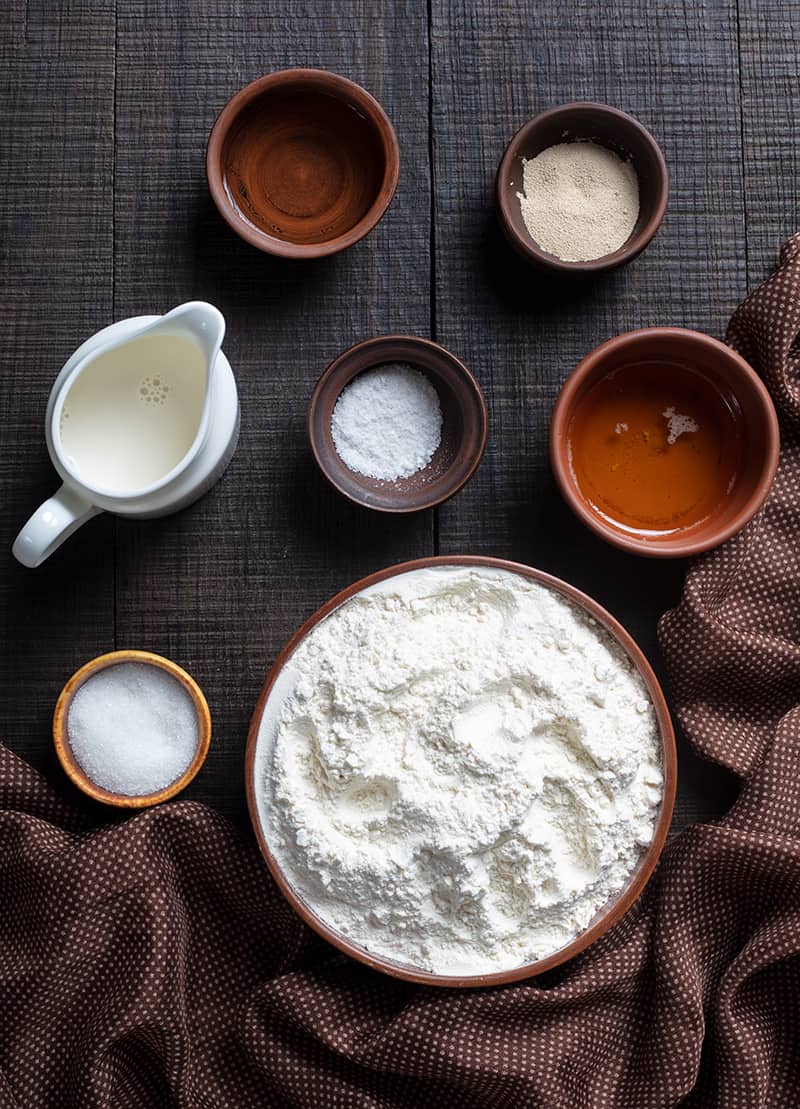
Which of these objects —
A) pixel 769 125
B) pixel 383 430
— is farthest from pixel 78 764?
pixel 769 125

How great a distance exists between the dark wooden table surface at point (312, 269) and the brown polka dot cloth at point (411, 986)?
8cm

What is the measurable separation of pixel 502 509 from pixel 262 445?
0.90 feet

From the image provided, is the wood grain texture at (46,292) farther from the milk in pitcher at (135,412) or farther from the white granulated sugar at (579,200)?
the white granulated sugar at (579,200)

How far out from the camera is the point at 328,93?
1202mm

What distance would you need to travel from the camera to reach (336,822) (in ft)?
3.55

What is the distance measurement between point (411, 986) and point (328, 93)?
3.08 ft

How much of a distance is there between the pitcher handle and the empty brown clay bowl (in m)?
0.24

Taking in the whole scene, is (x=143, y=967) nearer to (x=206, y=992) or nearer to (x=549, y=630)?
(x=206, y=992)

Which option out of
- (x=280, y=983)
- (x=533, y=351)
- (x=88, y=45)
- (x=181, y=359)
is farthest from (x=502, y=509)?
(x=88, y=45)

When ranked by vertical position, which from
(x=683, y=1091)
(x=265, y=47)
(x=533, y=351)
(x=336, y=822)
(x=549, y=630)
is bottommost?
(x=683, y=1091)

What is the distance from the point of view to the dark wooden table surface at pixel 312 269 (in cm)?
123

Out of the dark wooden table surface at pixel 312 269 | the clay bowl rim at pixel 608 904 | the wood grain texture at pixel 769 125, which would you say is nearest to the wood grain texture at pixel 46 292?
the dark wooden table surface at pixel 312 269

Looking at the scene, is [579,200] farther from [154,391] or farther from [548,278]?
[154,391]

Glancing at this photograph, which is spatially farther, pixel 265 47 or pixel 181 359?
pixel 265 47
